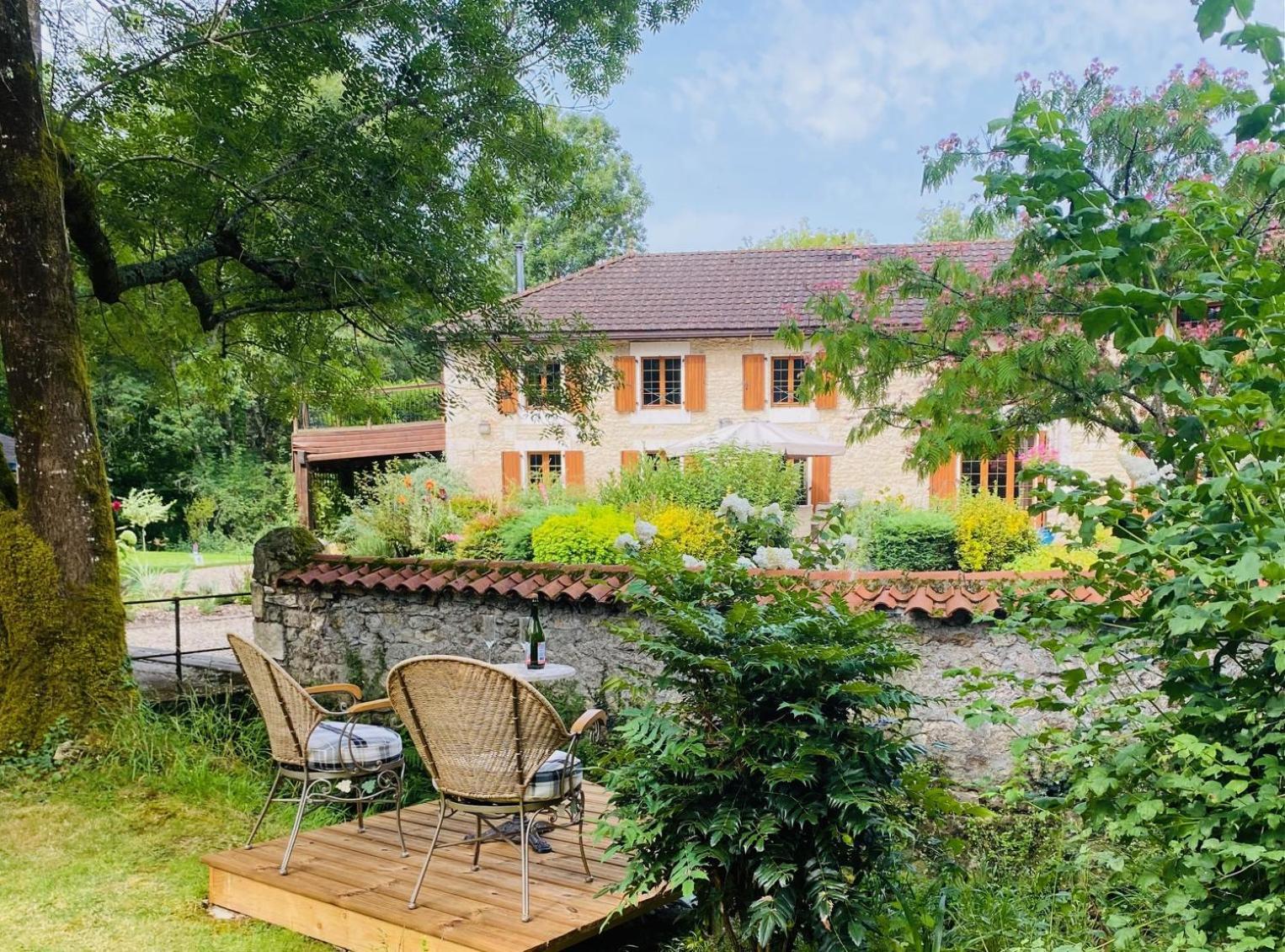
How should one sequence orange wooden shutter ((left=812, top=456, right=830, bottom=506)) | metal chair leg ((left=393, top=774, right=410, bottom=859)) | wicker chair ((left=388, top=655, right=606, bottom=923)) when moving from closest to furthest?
wicker chair ((left=388, top=655, right=606, bottom=923)) → metal chair leg ((left=393, top=774, right=410, bottom=859)) → orange wooden shutter ((left=812, top=456, right=830, bottom=506))

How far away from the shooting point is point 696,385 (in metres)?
18.9

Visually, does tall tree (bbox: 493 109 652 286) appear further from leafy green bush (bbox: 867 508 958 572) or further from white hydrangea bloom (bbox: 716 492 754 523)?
white hydrangea bloom (bbox: 716 492 754 523)

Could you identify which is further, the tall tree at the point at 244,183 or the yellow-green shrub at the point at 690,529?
the yellow-green shrub at the point at 690,529

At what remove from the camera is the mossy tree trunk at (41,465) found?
5.65 m

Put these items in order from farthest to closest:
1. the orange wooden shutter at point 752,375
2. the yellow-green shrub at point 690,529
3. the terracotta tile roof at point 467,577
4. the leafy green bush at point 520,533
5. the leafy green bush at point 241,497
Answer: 1. the leafy green bush at point 241,497
2. the orange wooden shutter at point 752,375
3. the leafy green bush at point 520,533
4. the yellow-green shrub at point 690,529
5. the terracotta tile roof at point 467,577

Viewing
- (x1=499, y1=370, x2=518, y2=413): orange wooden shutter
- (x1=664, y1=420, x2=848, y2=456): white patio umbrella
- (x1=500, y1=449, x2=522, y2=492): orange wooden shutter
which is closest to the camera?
(x1=499, y1=370, x2=518, y2=413): orange wooden shutter

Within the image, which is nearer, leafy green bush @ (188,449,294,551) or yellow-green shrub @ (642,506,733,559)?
yellow-green shrub @ (642,506,733,559)

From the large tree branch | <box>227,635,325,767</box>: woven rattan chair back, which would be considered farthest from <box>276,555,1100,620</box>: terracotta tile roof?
the large tree branch

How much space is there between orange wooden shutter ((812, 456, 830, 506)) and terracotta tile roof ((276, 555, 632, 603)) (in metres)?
12.3

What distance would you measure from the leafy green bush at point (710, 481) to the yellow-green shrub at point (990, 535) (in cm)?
208

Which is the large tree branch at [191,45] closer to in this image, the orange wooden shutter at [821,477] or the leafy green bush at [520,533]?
the leafy green bush at [520,533]

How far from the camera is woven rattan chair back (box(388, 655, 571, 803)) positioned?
3.61 m

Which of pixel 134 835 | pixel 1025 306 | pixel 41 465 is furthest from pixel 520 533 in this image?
pixel 1025 306

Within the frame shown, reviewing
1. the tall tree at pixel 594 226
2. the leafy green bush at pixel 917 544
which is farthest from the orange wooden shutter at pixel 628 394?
the tall tree at pixel 594 226
